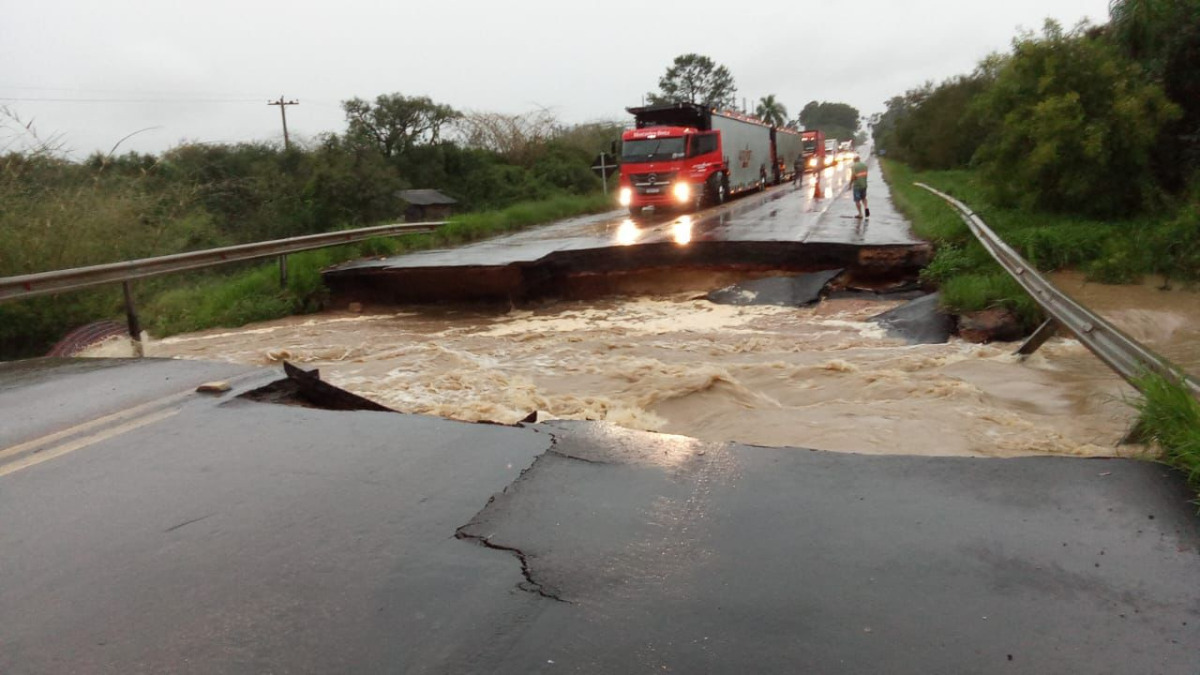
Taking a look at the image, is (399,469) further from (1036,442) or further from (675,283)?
(675,283)

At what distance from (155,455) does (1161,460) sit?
5.36 m

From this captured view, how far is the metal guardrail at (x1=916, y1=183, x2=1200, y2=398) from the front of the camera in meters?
4.72

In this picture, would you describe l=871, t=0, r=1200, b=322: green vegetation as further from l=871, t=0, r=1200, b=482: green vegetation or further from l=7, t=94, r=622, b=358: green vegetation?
l=7, t=94, r=622, b=358: green vegetation

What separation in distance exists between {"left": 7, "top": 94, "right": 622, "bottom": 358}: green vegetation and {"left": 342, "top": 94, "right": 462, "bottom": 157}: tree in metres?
0.07

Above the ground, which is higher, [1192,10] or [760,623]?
[1192,10]

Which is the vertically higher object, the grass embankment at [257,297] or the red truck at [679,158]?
the red truck at [679,158]

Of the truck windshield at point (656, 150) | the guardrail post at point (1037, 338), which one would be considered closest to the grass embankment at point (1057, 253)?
the guardrail post at point (1037, 338)

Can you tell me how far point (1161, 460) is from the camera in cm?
415

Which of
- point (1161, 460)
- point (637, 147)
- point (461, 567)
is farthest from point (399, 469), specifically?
point (637, 147)

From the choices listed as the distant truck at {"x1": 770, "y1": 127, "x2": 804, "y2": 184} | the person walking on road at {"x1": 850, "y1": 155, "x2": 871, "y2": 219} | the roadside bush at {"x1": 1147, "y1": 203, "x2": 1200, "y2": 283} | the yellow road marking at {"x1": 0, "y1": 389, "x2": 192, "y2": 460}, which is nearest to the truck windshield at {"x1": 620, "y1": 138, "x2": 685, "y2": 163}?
the person walking on road at {"x1": 850, "y1": 155, "x2": 871, "y2": 219}

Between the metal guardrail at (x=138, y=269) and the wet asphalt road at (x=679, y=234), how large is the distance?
3.09 feet

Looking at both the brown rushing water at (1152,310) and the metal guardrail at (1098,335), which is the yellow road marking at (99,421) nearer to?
the metal guardrail at (1098,335)

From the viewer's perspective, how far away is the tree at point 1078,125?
1241 centimetres

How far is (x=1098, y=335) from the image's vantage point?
5816mm
